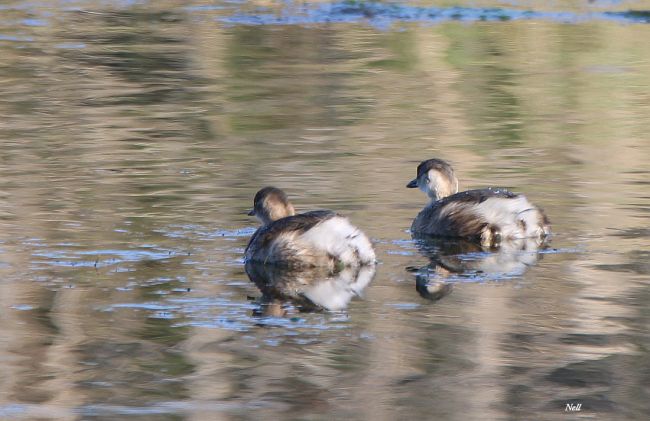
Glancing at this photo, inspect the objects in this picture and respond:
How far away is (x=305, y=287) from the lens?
8.16m

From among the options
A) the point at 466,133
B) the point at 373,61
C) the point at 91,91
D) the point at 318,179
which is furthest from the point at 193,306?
the point at 373,61

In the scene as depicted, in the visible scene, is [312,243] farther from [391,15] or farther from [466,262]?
[391,15]

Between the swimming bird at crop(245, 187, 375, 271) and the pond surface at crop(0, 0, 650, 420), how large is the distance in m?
0.16

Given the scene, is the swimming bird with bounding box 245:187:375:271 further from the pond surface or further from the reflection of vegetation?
the reflection of vegetation

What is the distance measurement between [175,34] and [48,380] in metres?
16.7

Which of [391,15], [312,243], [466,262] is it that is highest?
[391,15]

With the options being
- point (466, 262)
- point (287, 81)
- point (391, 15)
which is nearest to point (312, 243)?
point (466, 262)

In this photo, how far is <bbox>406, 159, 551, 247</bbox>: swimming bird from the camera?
9406 mm

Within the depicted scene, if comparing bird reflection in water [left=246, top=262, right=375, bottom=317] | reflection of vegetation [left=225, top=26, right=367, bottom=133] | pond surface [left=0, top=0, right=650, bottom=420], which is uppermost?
reflection of vegetation [left=225, top=26, right=367, bottom=133]

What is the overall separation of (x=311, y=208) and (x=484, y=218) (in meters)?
1.22

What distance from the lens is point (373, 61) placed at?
19594 millimetres

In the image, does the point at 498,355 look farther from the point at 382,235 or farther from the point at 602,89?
the point at 602,89

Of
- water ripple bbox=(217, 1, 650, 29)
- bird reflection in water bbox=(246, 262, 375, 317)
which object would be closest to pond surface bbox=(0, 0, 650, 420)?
bird reflection in water bbox=(246, 262, 375, 317)

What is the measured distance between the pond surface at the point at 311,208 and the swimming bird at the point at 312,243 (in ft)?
0.51
